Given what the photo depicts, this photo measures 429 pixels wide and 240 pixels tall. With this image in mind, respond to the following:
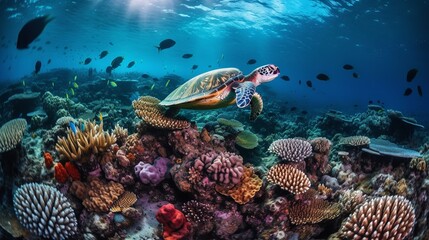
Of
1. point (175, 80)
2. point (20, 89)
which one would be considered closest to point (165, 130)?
point (20, 89)

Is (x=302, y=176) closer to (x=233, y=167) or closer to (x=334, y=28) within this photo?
(x=233, y=167)

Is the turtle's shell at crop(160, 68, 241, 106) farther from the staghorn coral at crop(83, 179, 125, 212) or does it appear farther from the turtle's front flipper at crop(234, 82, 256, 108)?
the staghorn coral at crop(83, 179, 125, 212)

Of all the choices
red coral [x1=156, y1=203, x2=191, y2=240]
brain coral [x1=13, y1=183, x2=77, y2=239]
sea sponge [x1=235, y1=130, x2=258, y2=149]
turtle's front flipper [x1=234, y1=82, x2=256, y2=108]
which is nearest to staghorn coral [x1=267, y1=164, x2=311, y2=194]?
turtle's front flipper [x1=234, y1=82, x2=256, y2=108]

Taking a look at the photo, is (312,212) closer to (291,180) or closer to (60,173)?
(291,180)

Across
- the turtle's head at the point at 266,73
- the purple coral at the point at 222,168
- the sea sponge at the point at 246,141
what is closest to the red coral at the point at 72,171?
the purple coral at the point at 222,168

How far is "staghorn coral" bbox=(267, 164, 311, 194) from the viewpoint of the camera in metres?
4.32

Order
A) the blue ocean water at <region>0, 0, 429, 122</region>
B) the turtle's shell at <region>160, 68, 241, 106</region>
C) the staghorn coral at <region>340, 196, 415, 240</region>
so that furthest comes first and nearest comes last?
the blue ocean water at <region>0, 0, 429, 122</region>, the turtle's shell at <region>160, 68, 241, 106</region>, the staghorn coral at <region>340, 196, 415, 240</region>

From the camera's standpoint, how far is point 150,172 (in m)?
4.69

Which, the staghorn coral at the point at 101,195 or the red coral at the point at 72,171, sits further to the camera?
the red coral at the point at 72,171

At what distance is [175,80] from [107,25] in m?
18.6

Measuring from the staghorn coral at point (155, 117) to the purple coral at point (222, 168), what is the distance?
1.04m

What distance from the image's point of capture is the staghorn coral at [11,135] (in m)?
5.07

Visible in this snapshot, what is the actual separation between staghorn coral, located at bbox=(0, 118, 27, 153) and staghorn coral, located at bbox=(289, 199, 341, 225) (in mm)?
5654

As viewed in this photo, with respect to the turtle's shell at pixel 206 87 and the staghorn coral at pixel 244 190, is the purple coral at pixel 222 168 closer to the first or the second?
the staghorn coral at pixel 244 190
